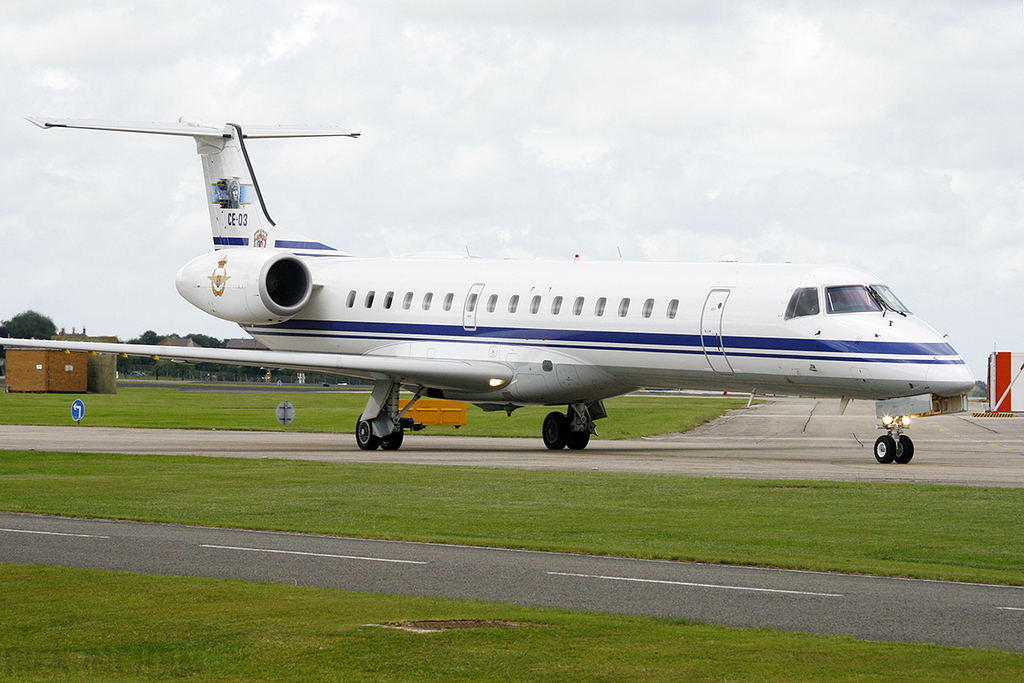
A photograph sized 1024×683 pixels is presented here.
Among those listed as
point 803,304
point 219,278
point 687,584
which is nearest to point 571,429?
point 803,304

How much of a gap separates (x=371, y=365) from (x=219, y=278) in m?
6.55

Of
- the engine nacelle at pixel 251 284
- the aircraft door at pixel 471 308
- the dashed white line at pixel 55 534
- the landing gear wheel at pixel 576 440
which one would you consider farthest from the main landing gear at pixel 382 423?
the dashed white line at pixel 55 534

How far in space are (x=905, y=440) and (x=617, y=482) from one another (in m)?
7.90

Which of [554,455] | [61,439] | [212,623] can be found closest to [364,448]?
[554,455]

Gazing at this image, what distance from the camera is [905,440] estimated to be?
26797 millimetres

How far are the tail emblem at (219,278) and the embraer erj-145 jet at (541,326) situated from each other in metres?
0.05

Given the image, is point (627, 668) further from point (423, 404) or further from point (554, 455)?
point (423, 404)

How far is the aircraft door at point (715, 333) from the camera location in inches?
1099

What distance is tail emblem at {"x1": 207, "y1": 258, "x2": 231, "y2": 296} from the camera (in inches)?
1398

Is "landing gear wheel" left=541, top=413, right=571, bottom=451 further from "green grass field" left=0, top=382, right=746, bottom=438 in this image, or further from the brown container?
the brown container

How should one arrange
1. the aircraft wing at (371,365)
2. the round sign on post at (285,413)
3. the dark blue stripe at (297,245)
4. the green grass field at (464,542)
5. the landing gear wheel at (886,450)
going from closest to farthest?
the green grass field at (464,542) < the landing gear wheel at (886,450) < the aircraft wing at (371,365) < the dark blue stripe at (297,245) < the round sign on post at (285,413)

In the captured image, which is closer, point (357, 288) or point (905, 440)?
point (905, 440)

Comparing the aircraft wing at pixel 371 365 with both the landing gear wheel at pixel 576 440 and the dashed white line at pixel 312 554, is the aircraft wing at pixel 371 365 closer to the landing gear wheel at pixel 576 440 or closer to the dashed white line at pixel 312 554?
the landing gear wheel at pixel 576 440

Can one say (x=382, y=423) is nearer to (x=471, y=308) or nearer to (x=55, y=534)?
(x=471, y=308)
